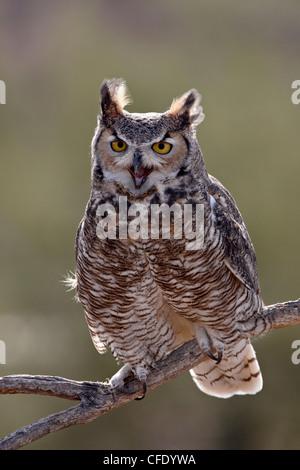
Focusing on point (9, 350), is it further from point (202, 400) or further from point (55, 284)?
point (202, 400)

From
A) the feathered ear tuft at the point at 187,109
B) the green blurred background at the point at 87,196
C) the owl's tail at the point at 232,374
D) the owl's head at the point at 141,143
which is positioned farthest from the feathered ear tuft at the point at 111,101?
the green blurred background at the point at 87,196

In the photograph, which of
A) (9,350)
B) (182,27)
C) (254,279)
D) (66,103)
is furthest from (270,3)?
(254,279)

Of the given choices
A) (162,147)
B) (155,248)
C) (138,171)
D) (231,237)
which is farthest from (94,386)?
(162,147)

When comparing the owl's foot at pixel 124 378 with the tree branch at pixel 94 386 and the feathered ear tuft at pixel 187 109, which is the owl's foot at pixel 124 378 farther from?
the feathered ear tuft at pixel 187 109

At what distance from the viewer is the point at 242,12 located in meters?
13.8

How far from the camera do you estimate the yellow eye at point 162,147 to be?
10.5 ft

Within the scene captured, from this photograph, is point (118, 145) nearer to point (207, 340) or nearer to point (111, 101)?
point (111, 101)

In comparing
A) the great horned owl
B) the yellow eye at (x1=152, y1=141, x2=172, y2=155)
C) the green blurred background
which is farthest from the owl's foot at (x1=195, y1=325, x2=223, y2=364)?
the green blurred background

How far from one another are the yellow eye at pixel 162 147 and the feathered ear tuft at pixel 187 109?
0.17 metres

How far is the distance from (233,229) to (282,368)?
517cm

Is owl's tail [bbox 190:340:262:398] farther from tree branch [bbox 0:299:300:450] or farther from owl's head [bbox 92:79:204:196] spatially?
owl's head [bbox 92:79:204:196]

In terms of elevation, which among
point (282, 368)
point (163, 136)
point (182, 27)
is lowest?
point (282, 368)

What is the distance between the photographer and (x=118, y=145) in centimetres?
321
